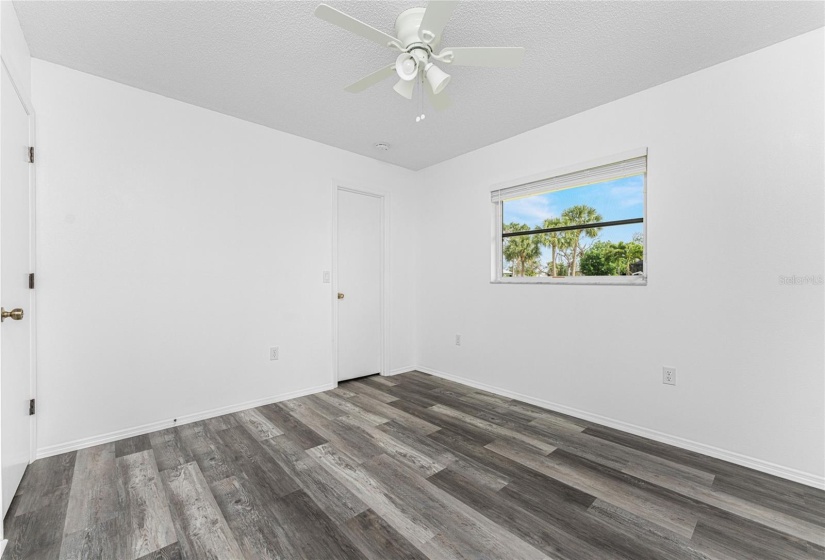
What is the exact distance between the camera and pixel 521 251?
11.8 ft

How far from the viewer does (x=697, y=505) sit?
1.81m

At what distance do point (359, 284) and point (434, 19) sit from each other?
2.93 m

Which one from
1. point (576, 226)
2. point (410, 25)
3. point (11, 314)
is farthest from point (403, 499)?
point (576, 226)

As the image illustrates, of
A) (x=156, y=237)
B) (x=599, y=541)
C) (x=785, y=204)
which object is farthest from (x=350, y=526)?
(x=785, y=204)

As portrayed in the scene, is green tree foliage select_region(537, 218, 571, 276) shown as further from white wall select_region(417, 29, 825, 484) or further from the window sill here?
white wall select_region(417, 29, 825, 484)

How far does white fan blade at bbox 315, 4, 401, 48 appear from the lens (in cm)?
145

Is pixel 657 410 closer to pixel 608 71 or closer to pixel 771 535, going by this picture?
pixel 771 535

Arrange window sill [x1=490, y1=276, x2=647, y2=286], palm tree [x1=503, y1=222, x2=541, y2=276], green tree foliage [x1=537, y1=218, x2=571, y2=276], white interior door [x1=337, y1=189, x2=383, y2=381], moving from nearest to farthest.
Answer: window sill [x1=490, y1=276, x2=647, y2=286] → green tree foliage [x1=537, y1=218, x2=571, y2=276] → palm tree [x1=503, y1=222, x2=541, y2=276] → white interior door [x1=337, y1=189, x2=383, y2=381]

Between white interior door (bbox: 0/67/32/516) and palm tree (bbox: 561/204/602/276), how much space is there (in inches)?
147

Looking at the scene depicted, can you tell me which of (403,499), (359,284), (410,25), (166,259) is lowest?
(403,499)

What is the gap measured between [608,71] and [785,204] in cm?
135

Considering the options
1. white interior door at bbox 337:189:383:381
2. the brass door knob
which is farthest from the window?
the brass door knob

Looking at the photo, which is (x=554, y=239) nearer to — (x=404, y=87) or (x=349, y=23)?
(x=404, y=87)

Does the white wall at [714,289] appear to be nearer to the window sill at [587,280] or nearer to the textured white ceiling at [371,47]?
the window sill at [587,280]
